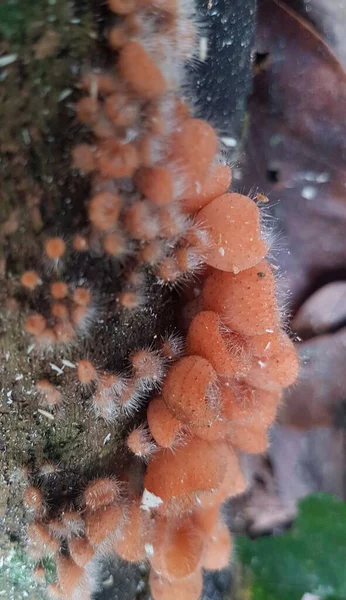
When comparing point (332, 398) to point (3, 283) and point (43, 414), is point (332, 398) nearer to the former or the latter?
point (43, 414)

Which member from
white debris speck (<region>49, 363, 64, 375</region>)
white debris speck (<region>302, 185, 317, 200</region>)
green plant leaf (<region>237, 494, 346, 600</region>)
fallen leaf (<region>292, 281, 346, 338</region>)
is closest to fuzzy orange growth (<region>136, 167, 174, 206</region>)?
white debris speck (<region>49, 363, 64, 375</region>)

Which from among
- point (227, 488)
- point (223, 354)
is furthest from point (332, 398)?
point (223, 354)

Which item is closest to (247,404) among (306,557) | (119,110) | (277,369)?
(277,369)

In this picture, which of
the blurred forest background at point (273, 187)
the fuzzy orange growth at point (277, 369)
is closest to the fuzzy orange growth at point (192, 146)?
the blurred forest background at point (273, 187)

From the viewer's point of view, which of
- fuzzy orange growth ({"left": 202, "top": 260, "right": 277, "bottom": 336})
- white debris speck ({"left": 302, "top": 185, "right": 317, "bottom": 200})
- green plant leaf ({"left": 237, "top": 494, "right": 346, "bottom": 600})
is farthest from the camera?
green plant leaf ({"left": 237, "top": 494, "right": 346, "bottom": 600})

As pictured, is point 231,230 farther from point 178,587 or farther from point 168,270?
point 178,587

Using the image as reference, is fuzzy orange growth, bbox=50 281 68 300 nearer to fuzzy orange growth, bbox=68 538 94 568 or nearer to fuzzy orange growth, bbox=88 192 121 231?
fuzzy orange growth, bbox=88 192 121 231
